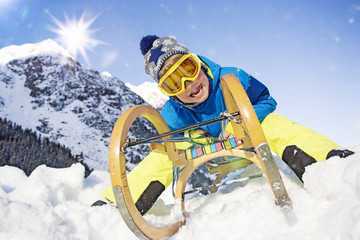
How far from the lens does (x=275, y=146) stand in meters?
1.63

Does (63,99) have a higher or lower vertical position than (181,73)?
higher

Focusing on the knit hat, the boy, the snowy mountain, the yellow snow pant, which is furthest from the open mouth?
the snowy mountain

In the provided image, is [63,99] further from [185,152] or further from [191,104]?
[185,152]

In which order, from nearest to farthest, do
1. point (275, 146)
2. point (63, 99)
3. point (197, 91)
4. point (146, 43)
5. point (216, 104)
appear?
point (275, 146) < point (197, 91) < point (216, 104) < point (146, 43) < point (63, 99)

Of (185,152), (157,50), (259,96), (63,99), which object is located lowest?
(185,152)

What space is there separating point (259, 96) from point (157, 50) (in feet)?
3.32

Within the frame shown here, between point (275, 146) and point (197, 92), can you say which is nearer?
point (275, 146)

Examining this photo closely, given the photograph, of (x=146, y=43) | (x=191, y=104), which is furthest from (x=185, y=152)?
(x=146, y=43)

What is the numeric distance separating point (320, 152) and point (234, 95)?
0.67 metres

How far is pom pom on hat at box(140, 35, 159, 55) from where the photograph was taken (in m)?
2.19

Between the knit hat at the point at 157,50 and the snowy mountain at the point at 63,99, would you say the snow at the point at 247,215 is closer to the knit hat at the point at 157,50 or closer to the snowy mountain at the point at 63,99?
the knit hat at the point at 157,50

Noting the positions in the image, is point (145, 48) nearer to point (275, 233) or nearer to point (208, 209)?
point (208, 209)

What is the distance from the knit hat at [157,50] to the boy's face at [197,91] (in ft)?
0.88

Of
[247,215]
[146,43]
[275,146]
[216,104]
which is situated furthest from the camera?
[146,43]
